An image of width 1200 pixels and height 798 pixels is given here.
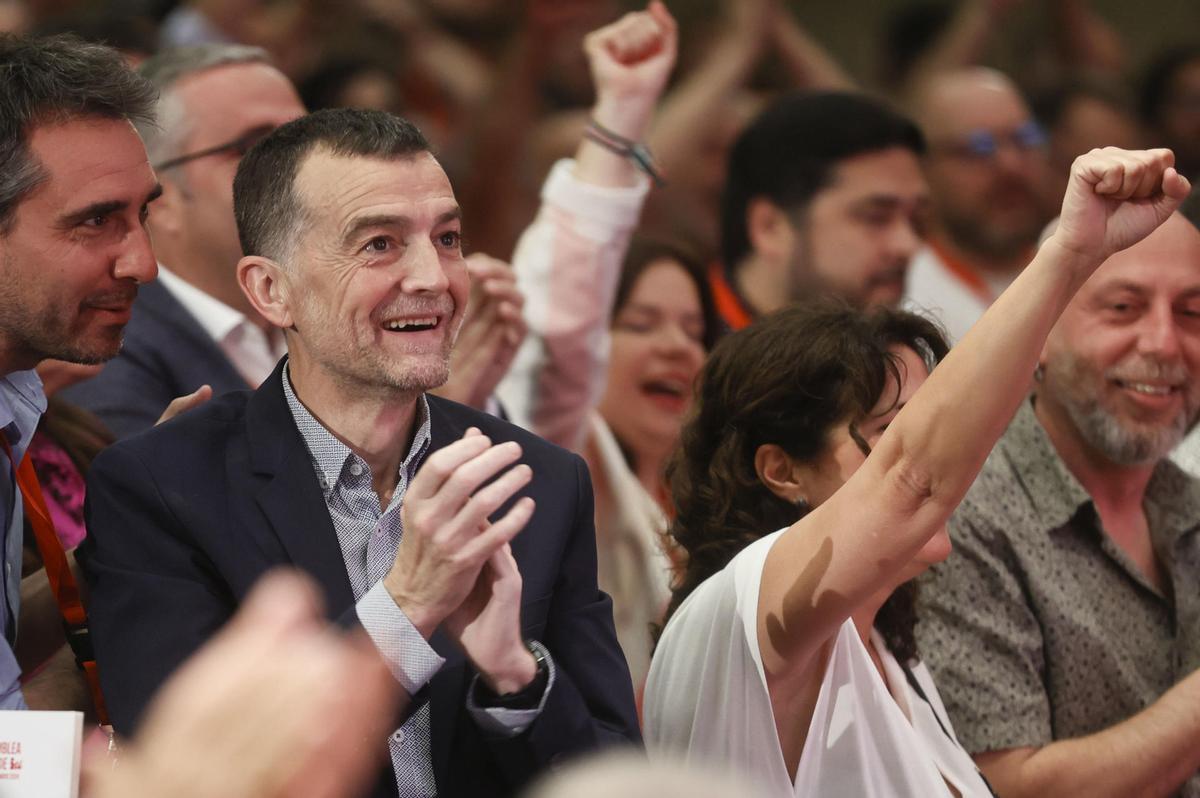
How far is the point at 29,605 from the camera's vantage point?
2262 mm

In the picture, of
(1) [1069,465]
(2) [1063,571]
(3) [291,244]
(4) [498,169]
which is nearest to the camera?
(3) [291,244]

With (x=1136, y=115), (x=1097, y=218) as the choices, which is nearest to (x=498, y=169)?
(x=1136, y=115)

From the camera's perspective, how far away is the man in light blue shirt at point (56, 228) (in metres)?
2.11

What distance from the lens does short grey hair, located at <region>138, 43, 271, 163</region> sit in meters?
3.24

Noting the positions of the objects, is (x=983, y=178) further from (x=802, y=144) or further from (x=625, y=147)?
(x=625, y=147)

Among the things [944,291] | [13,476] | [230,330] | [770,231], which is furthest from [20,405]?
[944,291]

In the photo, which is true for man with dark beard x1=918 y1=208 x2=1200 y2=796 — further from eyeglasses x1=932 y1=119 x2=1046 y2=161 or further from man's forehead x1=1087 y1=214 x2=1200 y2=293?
eyeglasses x1=932 y1=119 x2=1046 y2=161

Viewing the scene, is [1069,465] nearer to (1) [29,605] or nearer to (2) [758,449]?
(2) [758,449]

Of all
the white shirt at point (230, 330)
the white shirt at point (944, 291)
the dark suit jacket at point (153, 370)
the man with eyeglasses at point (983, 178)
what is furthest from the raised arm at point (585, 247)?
the man with eyeglasses at point (983, 178)

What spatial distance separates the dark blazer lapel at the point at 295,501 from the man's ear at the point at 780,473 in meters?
0.66

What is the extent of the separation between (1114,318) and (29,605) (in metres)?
1.82

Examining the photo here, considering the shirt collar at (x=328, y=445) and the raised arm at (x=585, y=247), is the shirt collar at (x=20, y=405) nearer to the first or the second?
the shirt collar at (x=328, y=445)

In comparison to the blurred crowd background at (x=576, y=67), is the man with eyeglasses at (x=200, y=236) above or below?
above

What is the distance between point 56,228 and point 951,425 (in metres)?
1.13
